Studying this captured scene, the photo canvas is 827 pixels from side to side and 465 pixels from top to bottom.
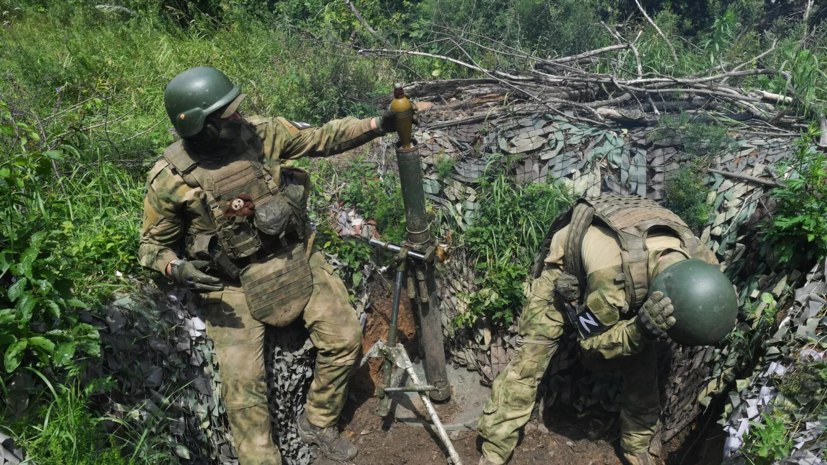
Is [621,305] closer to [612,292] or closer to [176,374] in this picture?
[612,292]

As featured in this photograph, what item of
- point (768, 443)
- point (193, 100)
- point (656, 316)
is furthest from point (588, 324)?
point (193, 100)

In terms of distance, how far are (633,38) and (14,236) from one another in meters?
6.70

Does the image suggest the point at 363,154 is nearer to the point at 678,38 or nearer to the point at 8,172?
the point at 8,172

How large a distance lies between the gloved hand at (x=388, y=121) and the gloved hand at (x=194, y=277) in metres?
1.36

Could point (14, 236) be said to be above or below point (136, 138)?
above

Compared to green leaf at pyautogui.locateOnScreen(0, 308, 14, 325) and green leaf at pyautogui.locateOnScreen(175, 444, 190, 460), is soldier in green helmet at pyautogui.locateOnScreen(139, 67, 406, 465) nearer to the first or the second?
green leaf at pyautogui.locateOnScreen(175, 444, 190, 460)

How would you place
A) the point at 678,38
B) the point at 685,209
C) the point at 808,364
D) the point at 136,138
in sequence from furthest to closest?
the point at 678,38 < the point at 136,138 < the point at 685,209 < the point at 808,364

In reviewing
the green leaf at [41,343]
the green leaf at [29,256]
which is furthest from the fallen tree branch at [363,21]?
the green leaf at [41,343]

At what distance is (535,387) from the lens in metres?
3.79

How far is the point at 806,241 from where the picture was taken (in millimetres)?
3340

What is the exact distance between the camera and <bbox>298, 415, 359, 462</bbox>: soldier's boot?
3943mm

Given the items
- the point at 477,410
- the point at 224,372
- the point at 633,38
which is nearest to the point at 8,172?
the point at 224,372

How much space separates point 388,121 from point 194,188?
1243mm

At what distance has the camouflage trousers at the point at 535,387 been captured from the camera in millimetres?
3701
